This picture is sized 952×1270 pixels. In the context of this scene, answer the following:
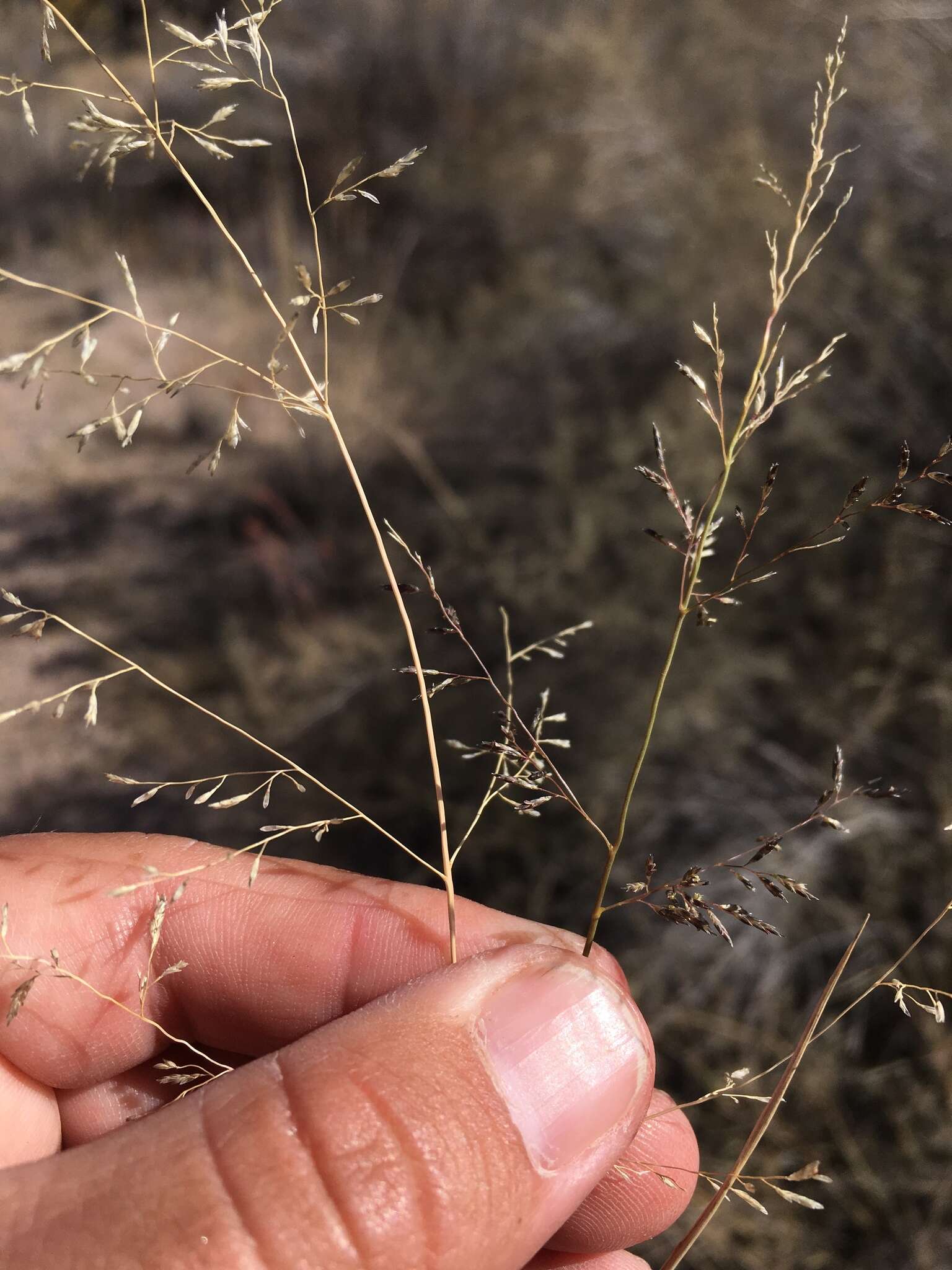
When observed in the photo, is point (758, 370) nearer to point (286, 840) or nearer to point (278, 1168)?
point (278, 1168)

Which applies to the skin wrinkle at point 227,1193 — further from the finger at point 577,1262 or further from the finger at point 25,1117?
the finger at point 577,1262

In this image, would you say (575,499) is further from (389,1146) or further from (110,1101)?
(389,1146)

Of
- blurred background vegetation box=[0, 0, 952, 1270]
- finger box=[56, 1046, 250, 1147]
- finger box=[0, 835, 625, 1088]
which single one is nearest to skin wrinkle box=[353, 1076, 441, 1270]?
finger box=[0, 835, 625, 1088]

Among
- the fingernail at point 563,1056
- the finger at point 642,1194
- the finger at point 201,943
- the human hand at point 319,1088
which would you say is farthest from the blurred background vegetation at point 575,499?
the fingernail at point 563,1056

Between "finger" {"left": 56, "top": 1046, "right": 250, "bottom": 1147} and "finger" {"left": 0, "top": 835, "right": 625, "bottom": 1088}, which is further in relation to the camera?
"finger" {"left": 56, "top": 1046, "right": 250, "bottom": 1147}

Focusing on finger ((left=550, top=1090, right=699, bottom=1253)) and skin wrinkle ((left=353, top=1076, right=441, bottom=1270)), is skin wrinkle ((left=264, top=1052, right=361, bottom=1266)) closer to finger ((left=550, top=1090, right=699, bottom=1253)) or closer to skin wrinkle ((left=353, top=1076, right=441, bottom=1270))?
skin wrinkle ((left=353, top=1076, right=441, bottom=1270))

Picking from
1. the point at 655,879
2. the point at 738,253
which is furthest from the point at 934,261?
the point at 655,879
